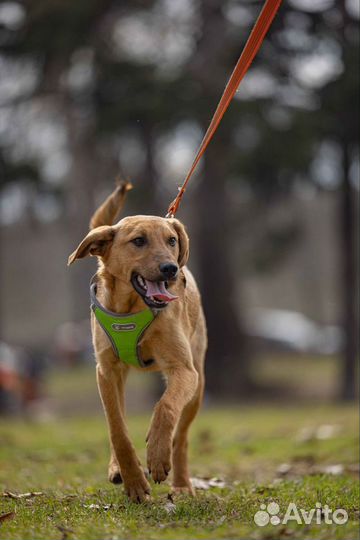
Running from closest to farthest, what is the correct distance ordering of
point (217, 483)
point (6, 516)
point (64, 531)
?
point (64, 531) < point (6, 516) < point (217, 483)

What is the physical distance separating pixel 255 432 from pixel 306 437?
1650 mm

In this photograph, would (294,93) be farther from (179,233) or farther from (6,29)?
(179,233)

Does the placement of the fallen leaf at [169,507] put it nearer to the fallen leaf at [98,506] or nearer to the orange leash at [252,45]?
the fallen leaf at [98,506]

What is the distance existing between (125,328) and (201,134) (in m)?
13.2

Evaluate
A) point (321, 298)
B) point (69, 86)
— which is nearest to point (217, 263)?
point (69, 86)

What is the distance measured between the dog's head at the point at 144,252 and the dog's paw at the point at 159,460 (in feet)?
3.03

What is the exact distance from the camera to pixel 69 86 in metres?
19.7

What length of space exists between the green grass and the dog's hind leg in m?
0.14

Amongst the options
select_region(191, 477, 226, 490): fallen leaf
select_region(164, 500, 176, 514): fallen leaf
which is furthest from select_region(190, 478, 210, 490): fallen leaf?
select_region(164, 500, 176, 514): fallen leaf

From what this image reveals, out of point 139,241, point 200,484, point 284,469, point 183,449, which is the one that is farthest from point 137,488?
point 284,469

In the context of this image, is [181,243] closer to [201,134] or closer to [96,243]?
[96,243]

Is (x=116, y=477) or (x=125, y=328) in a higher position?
(x=125, y=328)

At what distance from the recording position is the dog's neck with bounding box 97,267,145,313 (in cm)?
607

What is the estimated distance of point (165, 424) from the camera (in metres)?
5.38
